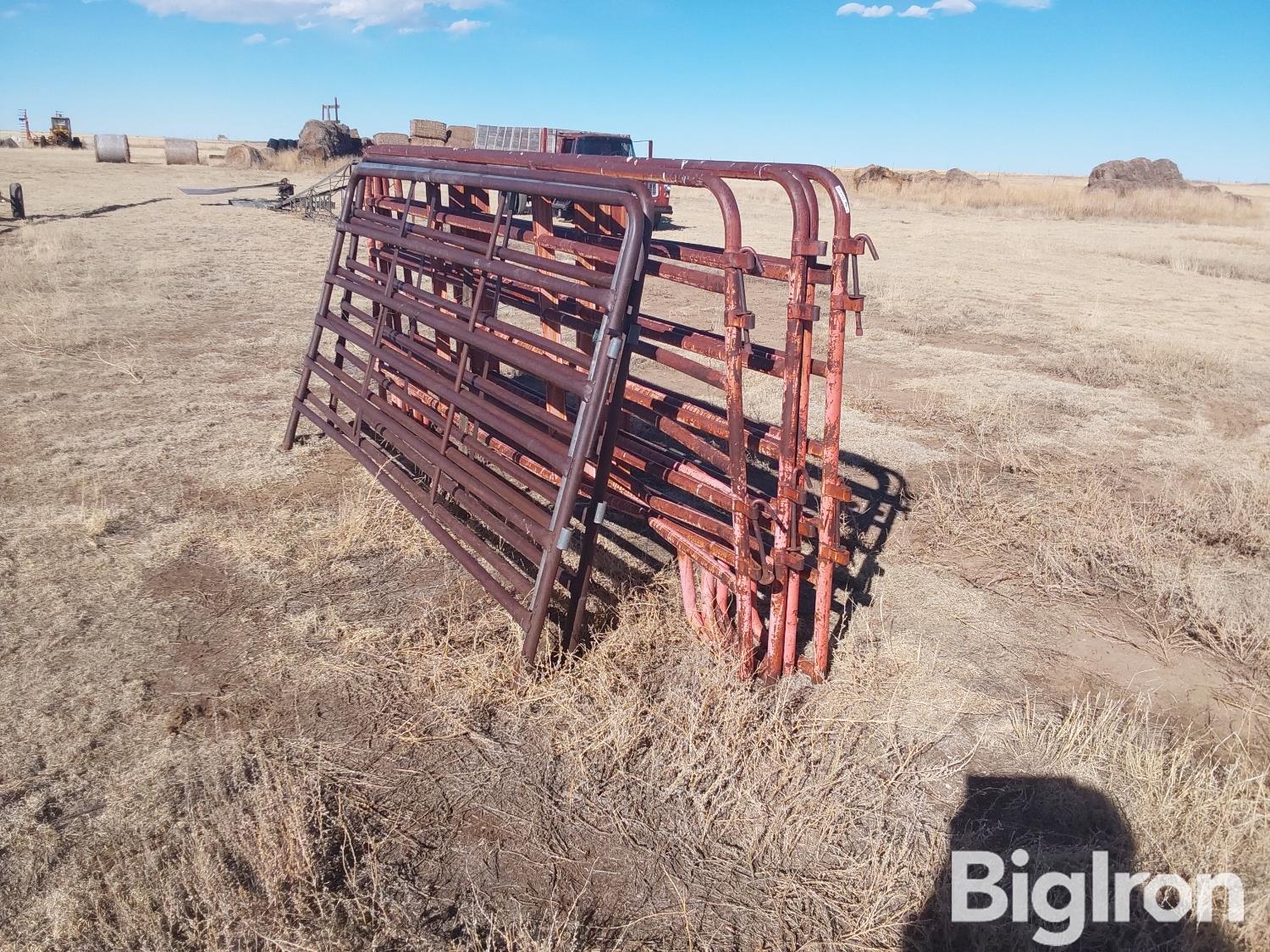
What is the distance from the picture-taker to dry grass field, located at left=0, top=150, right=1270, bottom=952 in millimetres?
2402

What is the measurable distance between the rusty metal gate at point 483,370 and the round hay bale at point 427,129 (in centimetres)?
1486

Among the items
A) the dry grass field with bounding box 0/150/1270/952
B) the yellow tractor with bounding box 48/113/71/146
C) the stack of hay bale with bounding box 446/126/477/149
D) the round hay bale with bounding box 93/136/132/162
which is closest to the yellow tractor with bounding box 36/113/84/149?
the yellow tractor with bounding box 48/113/71/146

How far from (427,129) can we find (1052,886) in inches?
821

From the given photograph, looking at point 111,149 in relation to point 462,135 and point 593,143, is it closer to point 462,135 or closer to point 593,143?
point 462,135

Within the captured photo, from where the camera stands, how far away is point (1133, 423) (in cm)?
725

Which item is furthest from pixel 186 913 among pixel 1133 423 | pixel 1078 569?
pixel 1133 423

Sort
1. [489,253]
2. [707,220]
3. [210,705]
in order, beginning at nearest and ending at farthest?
[210,705]
[489,253]
[707,220]

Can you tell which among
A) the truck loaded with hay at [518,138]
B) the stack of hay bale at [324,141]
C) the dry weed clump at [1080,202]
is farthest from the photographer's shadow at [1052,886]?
the stack of hay bale at [324,141]

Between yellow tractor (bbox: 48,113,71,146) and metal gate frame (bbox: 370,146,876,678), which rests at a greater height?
yellow tractor (bbox: 48,113,71,146)

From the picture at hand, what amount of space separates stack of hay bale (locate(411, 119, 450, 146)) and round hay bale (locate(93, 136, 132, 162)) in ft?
86.1

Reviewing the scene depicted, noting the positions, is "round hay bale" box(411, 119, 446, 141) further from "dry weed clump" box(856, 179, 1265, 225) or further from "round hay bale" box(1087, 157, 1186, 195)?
"round hay bale" box(1087, 157, 1186, 195)

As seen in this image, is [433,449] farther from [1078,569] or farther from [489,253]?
[1078,569]

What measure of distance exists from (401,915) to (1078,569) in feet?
12.3

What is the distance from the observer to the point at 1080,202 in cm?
3247
